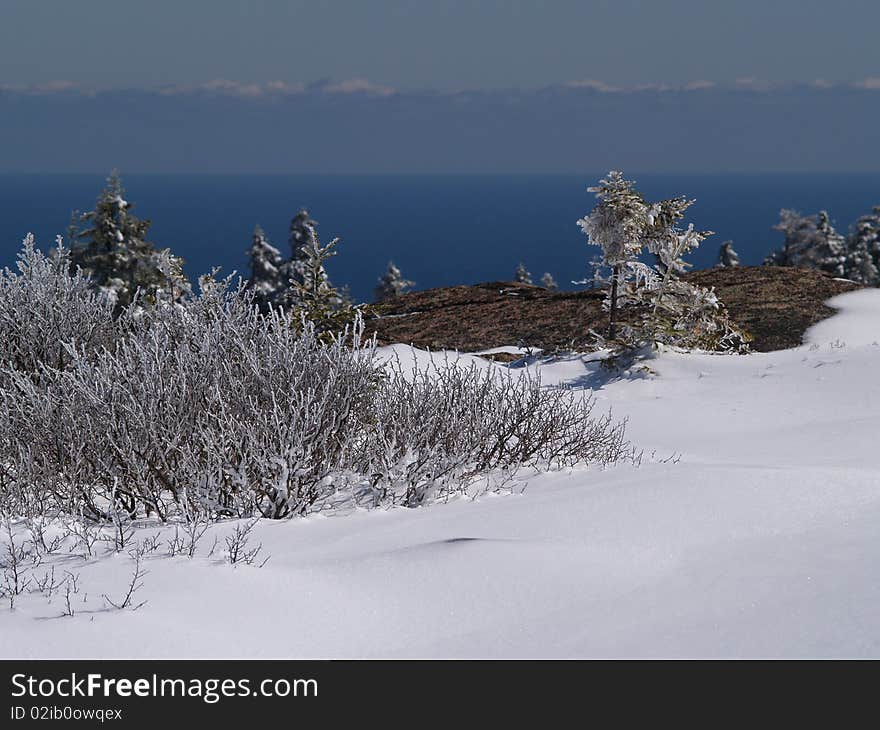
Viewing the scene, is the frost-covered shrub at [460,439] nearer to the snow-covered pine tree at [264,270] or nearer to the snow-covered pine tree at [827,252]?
the snow-covered pine tree at [264,270]

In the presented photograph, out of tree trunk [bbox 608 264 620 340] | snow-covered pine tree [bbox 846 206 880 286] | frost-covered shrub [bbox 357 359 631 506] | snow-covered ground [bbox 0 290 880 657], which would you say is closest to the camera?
snow-covered ground [bbox 0 290 880 657]

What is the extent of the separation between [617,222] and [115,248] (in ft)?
61.6

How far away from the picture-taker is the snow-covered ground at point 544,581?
3369 millimetres

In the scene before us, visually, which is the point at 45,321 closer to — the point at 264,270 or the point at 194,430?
the point at 194,430

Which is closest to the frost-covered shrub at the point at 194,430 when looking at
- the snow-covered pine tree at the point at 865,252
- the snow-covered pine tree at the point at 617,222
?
the snow-covered pine tree at the point at 617,222

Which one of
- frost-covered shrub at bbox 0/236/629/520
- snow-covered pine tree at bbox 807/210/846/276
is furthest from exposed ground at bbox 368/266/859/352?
snow-covered pine tree at bbox 807/210/846/276

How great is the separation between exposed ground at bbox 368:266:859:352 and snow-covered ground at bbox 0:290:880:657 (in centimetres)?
959

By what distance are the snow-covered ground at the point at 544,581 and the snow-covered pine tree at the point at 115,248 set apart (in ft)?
77.2

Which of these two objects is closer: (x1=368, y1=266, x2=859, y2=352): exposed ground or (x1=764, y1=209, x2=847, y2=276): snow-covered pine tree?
(x1=368, y1=266, x2=859, y2=352): exposed ground

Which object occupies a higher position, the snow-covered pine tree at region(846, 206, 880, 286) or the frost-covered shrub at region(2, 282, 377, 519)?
the snow-covered pine tree at region(846, 206, 880, 286)

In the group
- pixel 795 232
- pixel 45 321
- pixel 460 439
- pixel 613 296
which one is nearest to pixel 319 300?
pixel 45 321

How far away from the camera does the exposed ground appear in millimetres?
16641

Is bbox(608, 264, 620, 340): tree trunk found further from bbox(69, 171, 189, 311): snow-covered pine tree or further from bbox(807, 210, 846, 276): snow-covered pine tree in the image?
bbox(807, 210, 846, 276): snow-covered pine tree

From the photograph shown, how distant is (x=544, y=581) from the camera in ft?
13.0
